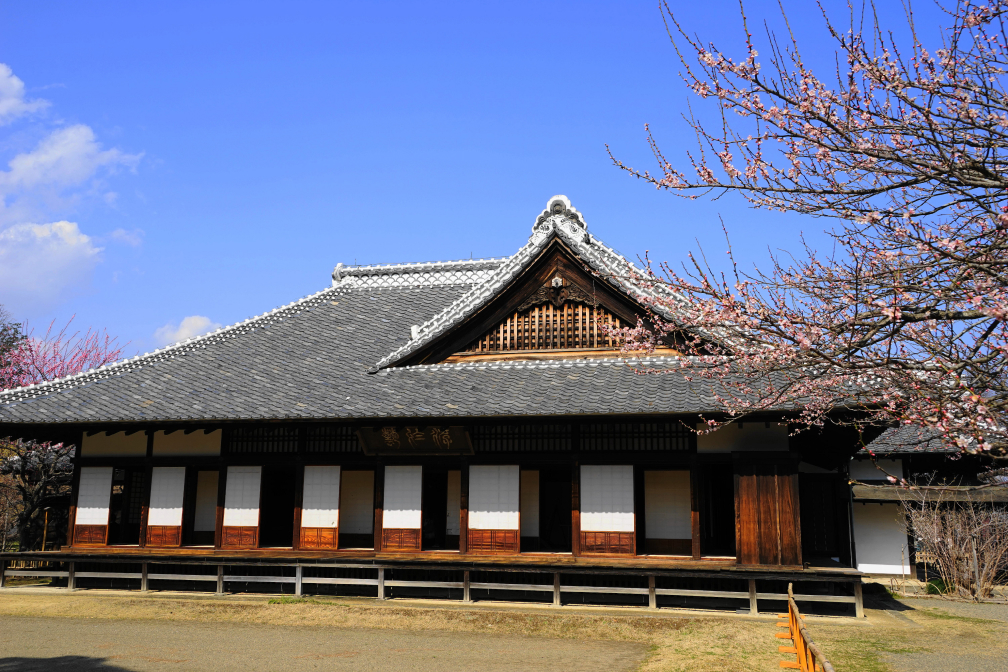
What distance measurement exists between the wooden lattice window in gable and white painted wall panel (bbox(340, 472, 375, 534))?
13.7 feet

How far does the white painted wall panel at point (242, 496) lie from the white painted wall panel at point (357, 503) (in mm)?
2274

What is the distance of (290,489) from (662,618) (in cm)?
998

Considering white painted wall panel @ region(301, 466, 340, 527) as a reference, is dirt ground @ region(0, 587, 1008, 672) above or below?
below

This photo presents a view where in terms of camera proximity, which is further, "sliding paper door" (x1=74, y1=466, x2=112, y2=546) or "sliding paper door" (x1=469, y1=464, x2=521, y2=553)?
"sliding paper door" (x1=74, y1=466, x2=112, y2=546)

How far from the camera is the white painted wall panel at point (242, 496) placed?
1532 cm

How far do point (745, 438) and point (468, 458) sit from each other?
5099 millimetres

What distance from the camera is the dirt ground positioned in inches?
392

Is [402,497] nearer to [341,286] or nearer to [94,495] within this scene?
[94,495]

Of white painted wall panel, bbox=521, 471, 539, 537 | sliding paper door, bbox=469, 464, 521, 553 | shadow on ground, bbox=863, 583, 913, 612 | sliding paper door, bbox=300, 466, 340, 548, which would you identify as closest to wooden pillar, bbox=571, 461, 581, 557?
sliding paper door, bbox=469, 464, 521, 553

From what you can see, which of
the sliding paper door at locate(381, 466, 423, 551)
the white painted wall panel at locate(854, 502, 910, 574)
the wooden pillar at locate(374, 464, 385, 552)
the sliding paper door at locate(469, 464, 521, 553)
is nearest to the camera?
the sliding paper door at locate(469, 464, 521, 553)

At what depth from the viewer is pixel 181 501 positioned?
1561 cm

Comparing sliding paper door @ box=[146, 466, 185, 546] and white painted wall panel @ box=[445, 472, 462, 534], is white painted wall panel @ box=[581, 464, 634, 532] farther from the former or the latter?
sliding paper door @ box=[146, 466, 185, 546]

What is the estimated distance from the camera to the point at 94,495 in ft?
52.5

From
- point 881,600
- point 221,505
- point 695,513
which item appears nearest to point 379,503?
point 221,505
